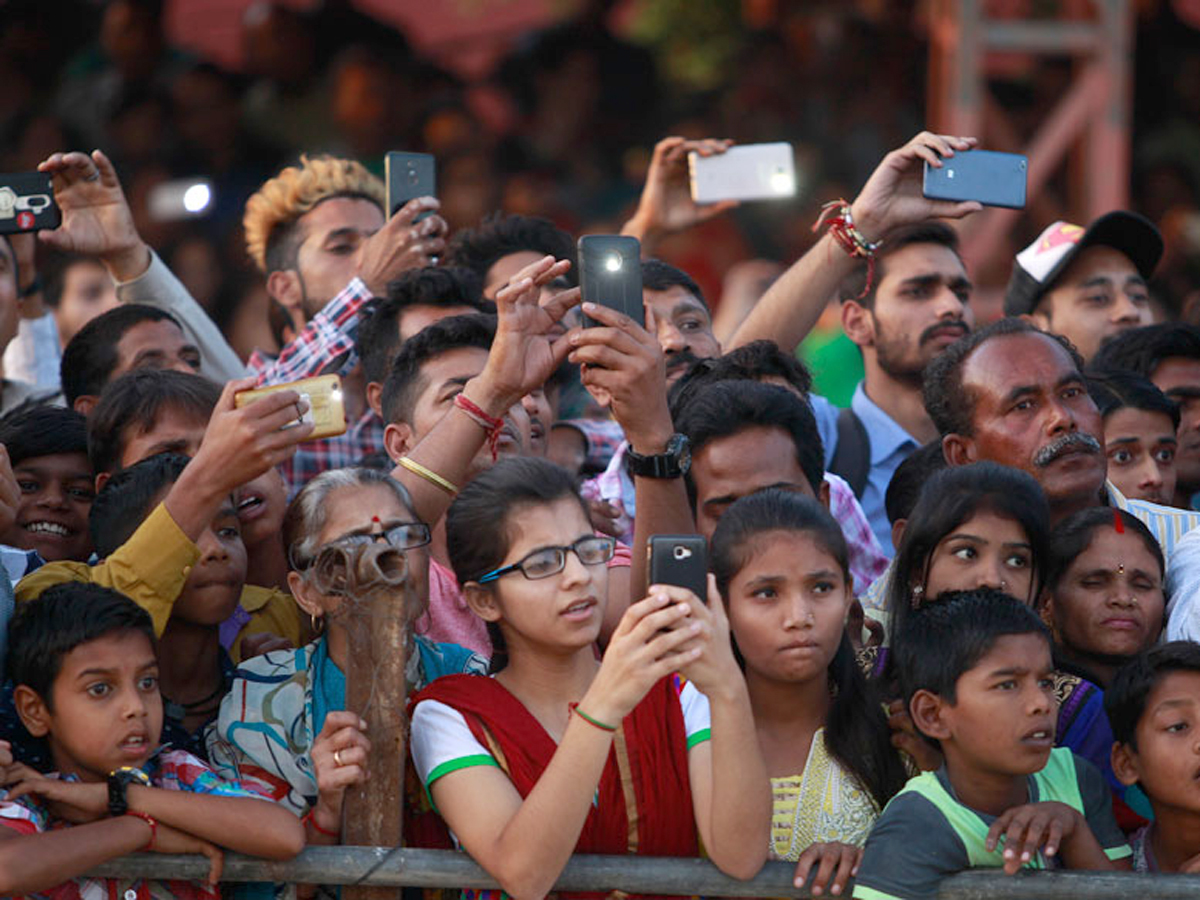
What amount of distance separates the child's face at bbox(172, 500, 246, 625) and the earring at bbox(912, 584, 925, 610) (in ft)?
4.67

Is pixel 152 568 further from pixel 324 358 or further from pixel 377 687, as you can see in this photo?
pixel 324 358

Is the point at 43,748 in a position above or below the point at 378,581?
below

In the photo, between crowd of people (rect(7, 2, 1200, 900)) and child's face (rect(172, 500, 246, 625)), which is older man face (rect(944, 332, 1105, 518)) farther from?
child's face (rect(172, 500, 246, 625))

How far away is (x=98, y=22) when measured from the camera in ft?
27.8

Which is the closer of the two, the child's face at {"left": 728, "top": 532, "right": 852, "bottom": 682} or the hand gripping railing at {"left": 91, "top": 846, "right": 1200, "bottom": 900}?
the hand gripping railing at {"left": 91, "top": 846, "right": 1200, "bottom": 900}

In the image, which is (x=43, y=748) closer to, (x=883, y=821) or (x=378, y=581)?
(x=378, y=581)

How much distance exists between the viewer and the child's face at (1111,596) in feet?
13.3

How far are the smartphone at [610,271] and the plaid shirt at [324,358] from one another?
68.1 inches

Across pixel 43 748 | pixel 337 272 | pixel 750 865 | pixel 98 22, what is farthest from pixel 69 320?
pixel 750 865

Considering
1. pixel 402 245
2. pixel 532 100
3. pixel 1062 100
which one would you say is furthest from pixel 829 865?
pixel 532 100

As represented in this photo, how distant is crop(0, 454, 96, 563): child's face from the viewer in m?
4.38

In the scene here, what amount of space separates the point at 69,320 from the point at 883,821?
4309mm

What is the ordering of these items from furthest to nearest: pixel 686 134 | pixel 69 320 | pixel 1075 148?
pixel 686 134 < pixel 1075 148 < pixel 69 320

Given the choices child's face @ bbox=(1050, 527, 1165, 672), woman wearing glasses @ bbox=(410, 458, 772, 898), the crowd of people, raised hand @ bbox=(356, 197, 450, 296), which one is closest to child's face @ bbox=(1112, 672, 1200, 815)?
the crowd of people
